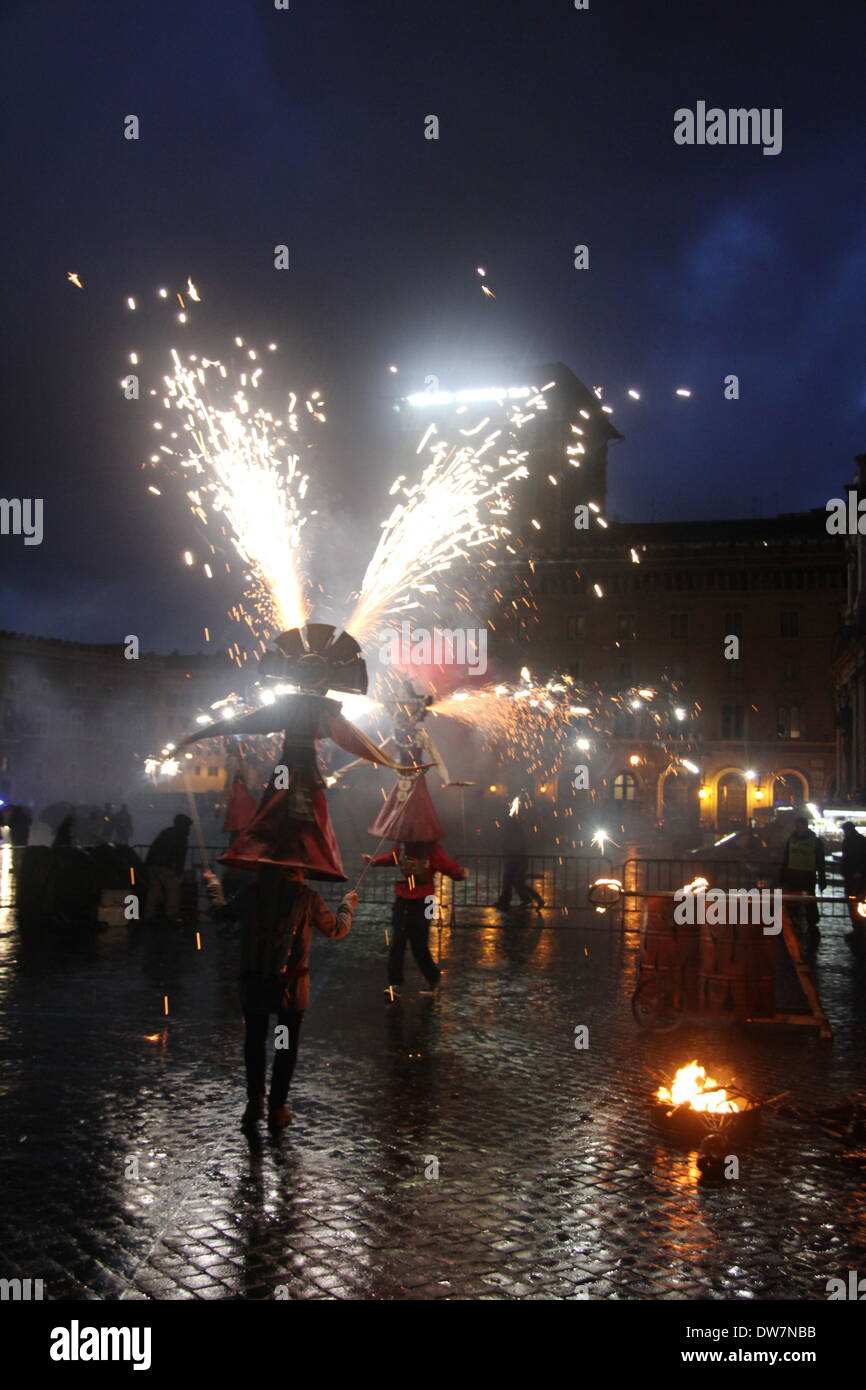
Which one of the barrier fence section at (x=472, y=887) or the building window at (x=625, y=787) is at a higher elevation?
the building window at (x=625, y=787)

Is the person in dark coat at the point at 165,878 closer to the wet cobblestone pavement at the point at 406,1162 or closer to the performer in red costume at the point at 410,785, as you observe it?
the performer in red costume at the point at 410,785

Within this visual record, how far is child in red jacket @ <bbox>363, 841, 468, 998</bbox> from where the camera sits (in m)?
11.2

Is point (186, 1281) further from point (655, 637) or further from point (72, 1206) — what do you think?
point (655, 637)

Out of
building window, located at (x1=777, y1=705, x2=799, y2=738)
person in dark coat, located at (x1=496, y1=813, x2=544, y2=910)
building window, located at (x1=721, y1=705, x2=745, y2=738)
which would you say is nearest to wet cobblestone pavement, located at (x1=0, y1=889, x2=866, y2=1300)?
person in dark coat, located at (x1=496, y1=813, x2=544, y2=910)

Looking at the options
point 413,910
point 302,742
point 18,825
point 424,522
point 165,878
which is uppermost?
point 424,522

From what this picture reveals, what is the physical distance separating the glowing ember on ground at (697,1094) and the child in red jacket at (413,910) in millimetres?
4053

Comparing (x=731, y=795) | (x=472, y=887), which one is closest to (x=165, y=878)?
(x=472, y=887)

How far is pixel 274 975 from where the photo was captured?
272 inches

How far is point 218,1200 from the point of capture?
18.3 ft

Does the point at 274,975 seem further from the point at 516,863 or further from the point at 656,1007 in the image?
the point at 516,863

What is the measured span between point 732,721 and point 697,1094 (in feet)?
213

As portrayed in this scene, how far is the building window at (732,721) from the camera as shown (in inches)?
2739

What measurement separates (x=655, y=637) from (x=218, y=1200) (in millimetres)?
68609

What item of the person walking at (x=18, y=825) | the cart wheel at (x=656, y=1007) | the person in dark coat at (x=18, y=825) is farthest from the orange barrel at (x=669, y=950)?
the person in dark coat at (x=18, y=825)
